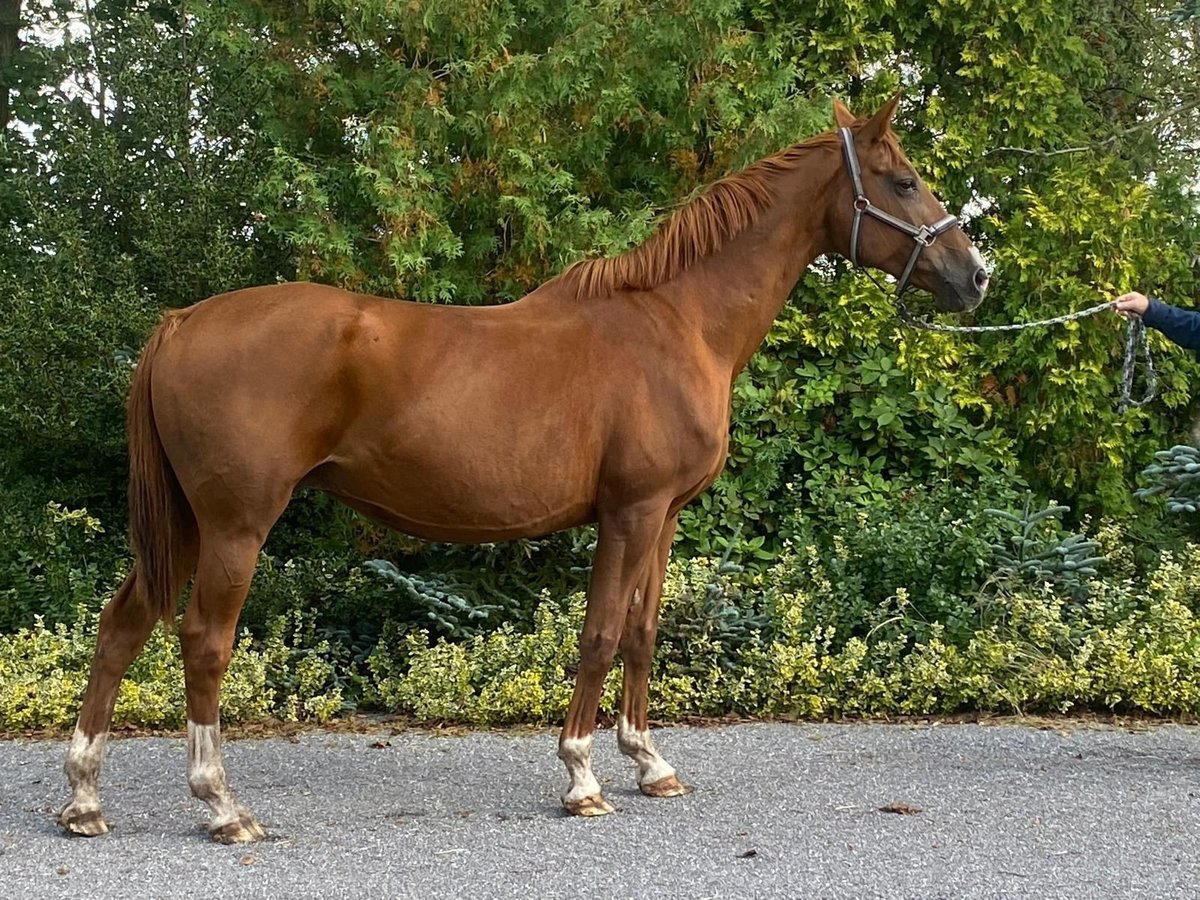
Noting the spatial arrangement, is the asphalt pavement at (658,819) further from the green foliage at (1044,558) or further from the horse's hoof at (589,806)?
the green foliage at (1044,558)

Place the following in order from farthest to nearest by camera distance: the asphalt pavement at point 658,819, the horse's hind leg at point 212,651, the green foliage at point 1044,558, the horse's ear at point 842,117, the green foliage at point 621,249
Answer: the green foliage at point 1044,558 → the green foliage at point 621,249 → the horse's ear at point 842,117 → the horse's hind leg at point 212,651 → the asphalt pavement at point 658,819

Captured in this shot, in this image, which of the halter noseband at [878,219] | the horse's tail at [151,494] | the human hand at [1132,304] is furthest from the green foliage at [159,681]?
the human hand at [1132,304]

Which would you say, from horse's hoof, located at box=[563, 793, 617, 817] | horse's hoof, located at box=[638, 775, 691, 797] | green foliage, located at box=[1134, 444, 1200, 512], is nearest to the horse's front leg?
horse's hoof, located at box=[563, 793, 617, 817]

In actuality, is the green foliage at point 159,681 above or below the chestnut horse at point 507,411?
below

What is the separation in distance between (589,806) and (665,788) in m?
0.41

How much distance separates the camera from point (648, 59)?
20.8 feet

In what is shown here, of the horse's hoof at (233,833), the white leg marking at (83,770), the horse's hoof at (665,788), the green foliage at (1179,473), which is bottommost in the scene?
the horse's hoof at (233,833)

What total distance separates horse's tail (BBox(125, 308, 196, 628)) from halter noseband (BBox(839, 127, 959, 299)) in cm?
250

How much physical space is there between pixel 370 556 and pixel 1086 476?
474cm

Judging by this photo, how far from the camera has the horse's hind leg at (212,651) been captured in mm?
3639

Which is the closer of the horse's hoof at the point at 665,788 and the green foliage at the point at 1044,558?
the horse's hoof at the point at 665,788

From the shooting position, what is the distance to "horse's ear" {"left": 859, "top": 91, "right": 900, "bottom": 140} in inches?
161

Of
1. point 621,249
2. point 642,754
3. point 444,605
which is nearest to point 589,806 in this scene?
point 642,754

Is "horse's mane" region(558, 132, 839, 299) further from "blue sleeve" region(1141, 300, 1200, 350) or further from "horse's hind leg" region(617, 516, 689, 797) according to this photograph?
"blue sleeve" region(1141, 300, 1200, 350)
